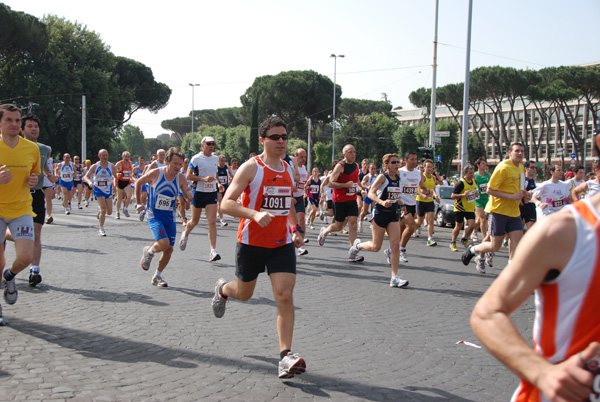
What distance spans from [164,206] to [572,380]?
266 inches

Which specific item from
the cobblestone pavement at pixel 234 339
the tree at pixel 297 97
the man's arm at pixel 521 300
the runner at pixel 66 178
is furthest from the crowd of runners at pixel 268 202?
the tree at pixel 297 97

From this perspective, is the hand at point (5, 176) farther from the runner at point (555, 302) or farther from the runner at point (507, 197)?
the runner at point (507, 197)

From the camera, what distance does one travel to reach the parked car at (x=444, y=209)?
18.6 meters

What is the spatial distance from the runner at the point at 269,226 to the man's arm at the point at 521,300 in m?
2.80

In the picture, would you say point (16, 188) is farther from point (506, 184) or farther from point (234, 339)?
point (506, 184)

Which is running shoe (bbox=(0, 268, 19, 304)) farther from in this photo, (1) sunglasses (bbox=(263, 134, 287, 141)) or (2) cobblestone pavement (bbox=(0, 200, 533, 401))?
(1) sunglasses (bbox=(263, 134, 287, 141))

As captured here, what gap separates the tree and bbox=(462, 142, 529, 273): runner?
63.8m

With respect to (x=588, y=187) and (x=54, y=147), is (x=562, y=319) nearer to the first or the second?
(x=588, y=187)

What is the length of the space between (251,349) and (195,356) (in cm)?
50

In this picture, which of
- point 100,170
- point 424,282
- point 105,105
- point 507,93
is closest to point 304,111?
point 507,93

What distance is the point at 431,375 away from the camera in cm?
423

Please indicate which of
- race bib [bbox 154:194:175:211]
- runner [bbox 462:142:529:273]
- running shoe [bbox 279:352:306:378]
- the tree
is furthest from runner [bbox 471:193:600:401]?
the tree

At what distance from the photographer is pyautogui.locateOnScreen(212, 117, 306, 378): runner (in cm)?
433

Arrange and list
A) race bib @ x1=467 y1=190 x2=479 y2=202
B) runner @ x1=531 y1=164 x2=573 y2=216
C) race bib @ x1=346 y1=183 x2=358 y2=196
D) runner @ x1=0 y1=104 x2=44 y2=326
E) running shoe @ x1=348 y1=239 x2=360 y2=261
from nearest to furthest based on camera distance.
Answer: runner @ x1=0 y1=104 x2=44 y2=326 < running shoe @ x1=348 y1=239 x2=360 y2=261 < race bib @ x1=346 y1=183 x2=358 y2=196 < runner @ x1=531 y1=164 x2=573 y2=216 < race bib @ x1=467 y1=190 x2=479 y2=202
